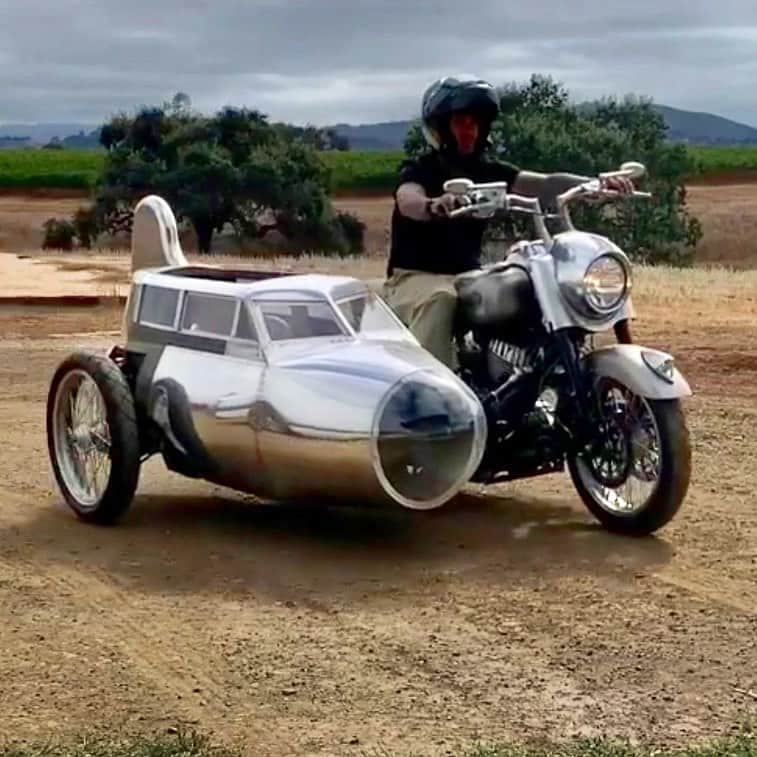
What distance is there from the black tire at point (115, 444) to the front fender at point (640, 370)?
1918 mm

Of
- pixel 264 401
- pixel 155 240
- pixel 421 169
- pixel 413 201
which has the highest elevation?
pixel 421 169

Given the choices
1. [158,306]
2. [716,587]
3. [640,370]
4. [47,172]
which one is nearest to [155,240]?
[158,306]

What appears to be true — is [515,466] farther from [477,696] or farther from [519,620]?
[477,696]

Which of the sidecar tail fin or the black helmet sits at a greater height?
the black helmet

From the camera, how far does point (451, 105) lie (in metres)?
7.26

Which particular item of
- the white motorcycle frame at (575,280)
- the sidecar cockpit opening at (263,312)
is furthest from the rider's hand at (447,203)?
the sidecar cockpit opening at (263,312)

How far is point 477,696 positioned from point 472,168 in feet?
10.6

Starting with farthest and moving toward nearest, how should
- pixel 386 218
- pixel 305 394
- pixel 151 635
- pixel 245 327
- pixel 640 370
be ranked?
pixel 386 218 < pixel 245 327 < pixel 640 370 < pixel 305 394 < pixel 151 635

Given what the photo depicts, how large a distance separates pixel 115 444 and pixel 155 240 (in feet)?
5.13

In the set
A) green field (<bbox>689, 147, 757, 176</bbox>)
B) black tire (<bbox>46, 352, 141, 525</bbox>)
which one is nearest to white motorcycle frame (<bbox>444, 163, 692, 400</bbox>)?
black tire (<bbox>46, 352, 141, 525</bbox>)

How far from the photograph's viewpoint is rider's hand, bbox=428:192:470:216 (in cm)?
687

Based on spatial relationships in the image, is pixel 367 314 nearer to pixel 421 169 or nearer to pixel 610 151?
pixel 421 169

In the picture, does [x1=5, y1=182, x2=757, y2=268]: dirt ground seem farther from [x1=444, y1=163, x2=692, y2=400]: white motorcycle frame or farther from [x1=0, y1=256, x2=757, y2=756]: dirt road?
[x1=444, y1=163, x2=692, y2=400]: white motorcycle frame

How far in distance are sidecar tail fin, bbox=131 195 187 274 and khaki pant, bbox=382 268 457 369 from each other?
143 centimetres
